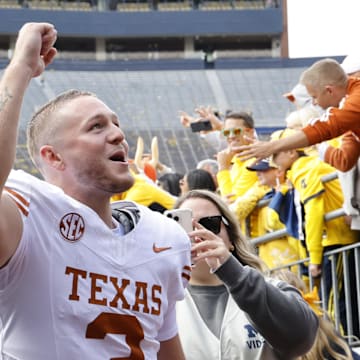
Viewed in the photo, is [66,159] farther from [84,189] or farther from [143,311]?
[143,311]

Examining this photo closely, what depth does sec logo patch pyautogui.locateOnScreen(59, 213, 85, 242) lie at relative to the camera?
2068 millimetres

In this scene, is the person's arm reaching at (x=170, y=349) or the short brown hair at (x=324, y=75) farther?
the short brown hair at (x=324, y=75)

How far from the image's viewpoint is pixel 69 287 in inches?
80.6

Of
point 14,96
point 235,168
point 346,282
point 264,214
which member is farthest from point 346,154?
point 14,96

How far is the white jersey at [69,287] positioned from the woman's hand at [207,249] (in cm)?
32

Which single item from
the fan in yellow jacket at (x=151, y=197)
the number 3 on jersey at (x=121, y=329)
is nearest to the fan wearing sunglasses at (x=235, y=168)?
the fan in yellow jacket at (x=151, y=197)

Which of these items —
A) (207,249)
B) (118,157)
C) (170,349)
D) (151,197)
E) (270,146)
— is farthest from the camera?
(151,197)

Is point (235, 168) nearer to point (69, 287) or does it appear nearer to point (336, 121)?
point (336, 121)

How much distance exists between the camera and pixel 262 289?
2.71 m

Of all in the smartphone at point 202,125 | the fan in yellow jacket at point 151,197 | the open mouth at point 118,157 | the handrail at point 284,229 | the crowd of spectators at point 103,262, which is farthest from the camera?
the smartphone at point 202,125

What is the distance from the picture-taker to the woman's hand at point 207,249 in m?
2.50

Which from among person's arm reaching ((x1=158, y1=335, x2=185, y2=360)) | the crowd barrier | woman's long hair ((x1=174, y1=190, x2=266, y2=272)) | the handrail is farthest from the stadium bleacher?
person's arm reaching ((x1=158, y1=335, x2=185, y2=360))

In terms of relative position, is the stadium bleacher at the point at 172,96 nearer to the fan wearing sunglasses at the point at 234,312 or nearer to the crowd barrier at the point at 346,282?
the crowd barrier at the point at 346,282

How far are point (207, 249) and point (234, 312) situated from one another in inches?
16.0
